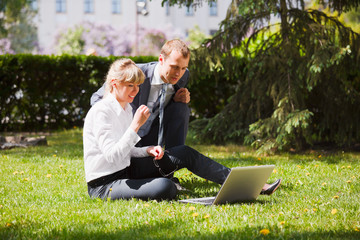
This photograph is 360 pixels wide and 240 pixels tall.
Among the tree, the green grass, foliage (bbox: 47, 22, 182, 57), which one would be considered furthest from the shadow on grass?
foliage (bbox: 47, 22, 182, 57)

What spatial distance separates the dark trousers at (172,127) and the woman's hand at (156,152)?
729 millimetres

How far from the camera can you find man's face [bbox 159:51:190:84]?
13.4ft

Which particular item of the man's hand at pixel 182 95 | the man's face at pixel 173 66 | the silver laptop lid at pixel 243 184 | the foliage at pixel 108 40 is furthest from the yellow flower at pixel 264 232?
the foliage at pixel 108 40

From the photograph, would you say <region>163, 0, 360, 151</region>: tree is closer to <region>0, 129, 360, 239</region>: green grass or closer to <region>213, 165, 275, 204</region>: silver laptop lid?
<region>0, 129, 360, 239</region>: green grass

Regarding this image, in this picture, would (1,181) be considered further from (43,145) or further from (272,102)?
(272,102)

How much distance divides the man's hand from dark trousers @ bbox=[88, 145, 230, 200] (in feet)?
2.43

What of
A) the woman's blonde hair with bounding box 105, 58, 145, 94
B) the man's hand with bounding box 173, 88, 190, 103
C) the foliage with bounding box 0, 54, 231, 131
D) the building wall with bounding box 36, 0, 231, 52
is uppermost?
the building wall with bounding box 36, 0, 231, 52

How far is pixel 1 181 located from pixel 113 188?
1.59 metres

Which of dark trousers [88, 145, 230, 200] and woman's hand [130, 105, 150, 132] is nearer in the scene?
woman's hand [130, 105, 150, 132]

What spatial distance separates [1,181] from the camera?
4738 millimetres

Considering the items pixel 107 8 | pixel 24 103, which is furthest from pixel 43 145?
pixel 107 8

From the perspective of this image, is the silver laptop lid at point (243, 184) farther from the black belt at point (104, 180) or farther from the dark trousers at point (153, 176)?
the black belt at point (104, 180)

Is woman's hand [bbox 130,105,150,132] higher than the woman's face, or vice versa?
the woman's face

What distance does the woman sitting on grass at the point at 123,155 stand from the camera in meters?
3.56
